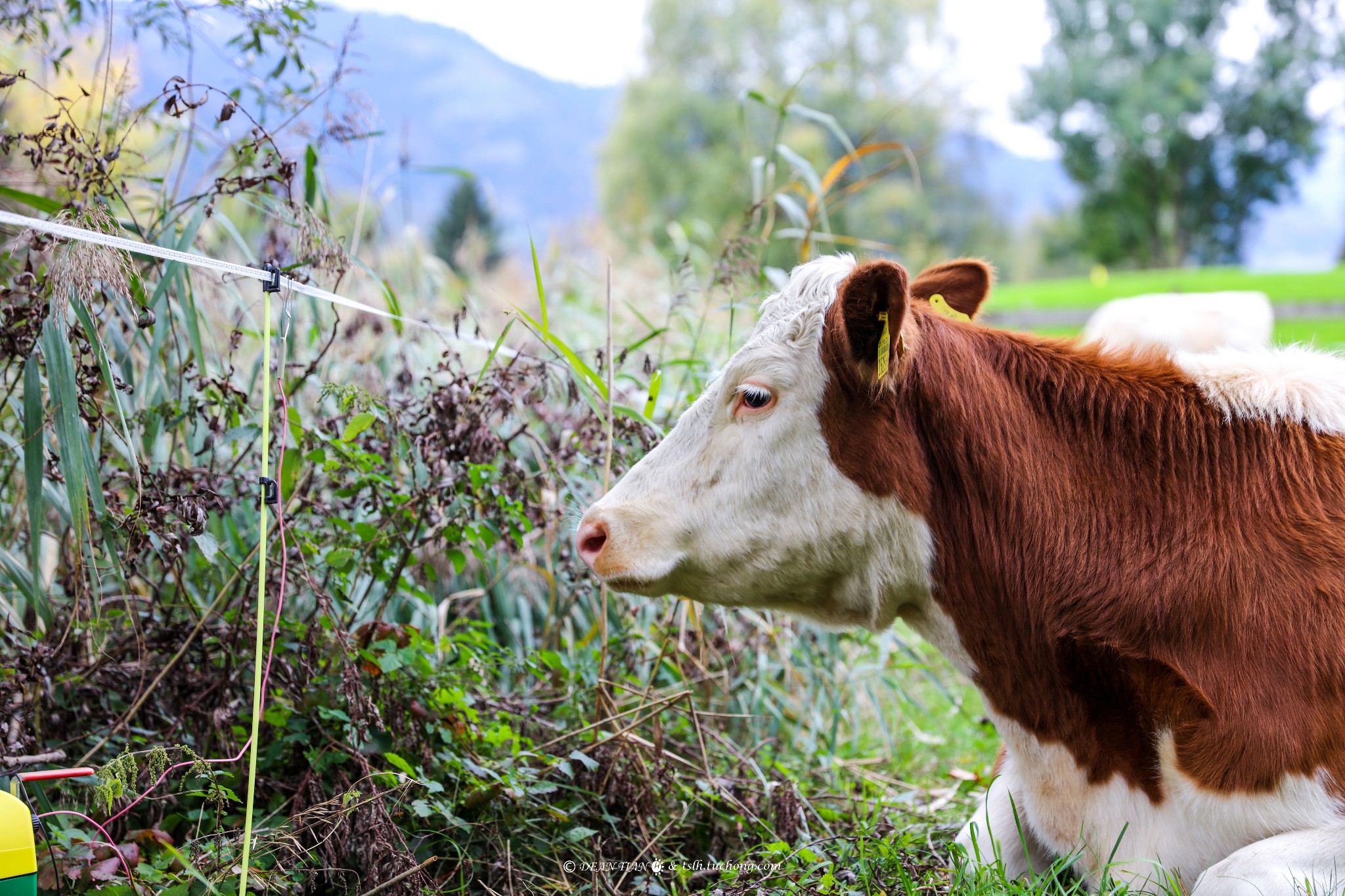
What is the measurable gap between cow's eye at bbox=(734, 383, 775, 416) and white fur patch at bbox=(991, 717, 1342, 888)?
828mm

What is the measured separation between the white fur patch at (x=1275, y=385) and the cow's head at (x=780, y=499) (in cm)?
67

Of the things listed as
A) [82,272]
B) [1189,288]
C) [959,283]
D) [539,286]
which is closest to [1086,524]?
[959,283]

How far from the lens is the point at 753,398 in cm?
215

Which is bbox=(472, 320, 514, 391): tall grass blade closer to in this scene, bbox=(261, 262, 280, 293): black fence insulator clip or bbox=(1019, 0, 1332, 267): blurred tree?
bbox=(261, 262, 280, 293): black fence insulator clip

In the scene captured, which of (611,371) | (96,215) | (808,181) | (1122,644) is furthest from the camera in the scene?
(808,181)

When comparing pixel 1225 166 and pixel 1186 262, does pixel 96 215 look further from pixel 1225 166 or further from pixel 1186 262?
pixel 1225 166

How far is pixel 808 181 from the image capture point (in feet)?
11.5

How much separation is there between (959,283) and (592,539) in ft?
3.86

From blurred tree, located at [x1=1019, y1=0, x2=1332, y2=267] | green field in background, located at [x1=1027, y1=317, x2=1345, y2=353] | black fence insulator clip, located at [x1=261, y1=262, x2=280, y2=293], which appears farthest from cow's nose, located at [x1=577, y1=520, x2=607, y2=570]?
blurred tree, located at [x1=1019, y1=0, x2=1332, y2=267]

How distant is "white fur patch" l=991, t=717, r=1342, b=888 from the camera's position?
5.96 ft

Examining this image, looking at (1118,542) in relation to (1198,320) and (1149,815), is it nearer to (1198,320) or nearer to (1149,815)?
(1149,815)

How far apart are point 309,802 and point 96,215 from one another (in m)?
1.34

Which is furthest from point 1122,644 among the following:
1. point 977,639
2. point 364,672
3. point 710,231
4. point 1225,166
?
point 1225,166

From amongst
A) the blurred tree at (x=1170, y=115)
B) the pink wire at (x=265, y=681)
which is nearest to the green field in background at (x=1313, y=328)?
the pink wire at (x=265, y=681)
